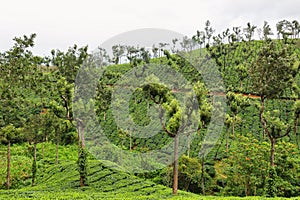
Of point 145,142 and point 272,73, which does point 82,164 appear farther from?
point 145,142

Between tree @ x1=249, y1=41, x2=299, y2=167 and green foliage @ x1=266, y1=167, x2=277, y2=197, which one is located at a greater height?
tree @ x1=249, y1=41, x2=299, y2=167

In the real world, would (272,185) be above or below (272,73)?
below

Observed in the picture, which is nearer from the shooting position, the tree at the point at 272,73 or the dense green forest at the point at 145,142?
the dense green forest at the point at 145,142

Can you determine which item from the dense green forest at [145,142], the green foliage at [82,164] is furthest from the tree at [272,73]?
the green foliage at [82,164]

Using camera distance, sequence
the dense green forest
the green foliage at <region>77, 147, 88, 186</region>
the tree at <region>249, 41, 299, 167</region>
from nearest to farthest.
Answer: the dense green forest
the tree at <region>249, 41, 299, 167</region>
the green foliage at <region>77, 147, 88, 186</region>

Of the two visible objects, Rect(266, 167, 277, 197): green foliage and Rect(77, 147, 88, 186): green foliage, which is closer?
Rect(266, 167, 277, 197): green foliage

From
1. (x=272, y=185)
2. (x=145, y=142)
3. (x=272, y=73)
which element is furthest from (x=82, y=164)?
(x=145, y=142)

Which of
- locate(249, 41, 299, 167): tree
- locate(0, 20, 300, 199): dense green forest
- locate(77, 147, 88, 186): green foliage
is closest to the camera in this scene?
locate(0, 20, 300, 199): dense green forest

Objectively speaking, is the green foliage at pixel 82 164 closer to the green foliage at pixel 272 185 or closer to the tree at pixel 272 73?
the green foliage at pixel 272 185

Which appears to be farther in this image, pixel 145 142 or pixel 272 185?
pixel 145 142

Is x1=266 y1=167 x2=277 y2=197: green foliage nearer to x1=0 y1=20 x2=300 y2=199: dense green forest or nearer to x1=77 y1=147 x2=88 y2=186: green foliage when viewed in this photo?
x1=0 y1=20 x2=300 y2=199: dense green forest

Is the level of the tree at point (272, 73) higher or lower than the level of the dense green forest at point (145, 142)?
higher

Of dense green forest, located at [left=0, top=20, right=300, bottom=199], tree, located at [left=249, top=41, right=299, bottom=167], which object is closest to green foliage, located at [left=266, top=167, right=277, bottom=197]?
dense green forest, located at [left=0, top=20, right=300, bottom=199]

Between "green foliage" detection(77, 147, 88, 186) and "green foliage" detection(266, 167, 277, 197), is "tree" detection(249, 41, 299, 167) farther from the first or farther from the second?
"green foliage" detection(77, 147, 88, 186)
